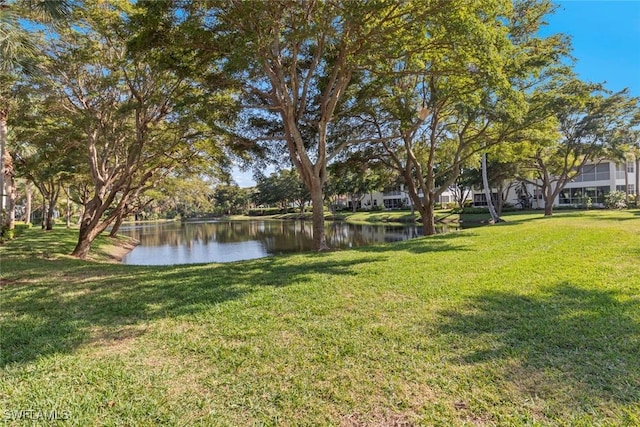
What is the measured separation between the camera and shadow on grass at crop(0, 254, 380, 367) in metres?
3.98

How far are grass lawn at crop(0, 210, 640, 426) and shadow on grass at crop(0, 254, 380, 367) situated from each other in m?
0.03

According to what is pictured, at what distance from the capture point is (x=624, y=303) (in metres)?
4.47

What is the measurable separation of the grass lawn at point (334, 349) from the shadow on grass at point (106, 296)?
3 centimetres

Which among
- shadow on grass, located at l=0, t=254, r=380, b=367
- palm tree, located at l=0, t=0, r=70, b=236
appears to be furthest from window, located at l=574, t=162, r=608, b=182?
palm tree, located at l=0, t=0, r=70, b=236

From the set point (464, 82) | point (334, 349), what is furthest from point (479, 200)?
point (334, 349)

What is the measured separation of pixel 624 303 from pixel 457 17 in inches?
239

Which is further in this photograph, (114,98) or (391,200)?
(391,200)

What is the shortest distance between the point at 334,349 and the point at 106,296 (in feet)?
13.7

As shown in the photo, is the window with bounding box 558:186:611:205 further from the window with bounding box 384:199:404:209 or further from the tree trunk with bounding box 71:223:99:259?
the tree trunk with bounding box 71:223:99:259

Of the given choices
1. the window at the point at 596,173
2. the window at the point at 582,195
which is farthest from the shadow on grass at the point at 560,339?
the window at the point at 596,173

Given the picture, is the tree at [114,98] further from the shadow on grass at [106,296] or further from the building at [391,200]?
the building at [391,200]

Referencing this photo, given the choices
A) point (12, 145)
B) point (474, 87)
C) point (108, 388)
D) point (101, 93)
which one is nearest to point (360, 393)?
point (108, 388)

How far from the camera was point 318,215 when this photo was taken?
37.7ft

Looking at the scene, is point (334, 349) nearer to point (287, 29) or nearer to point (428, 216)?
point (287, 29)
